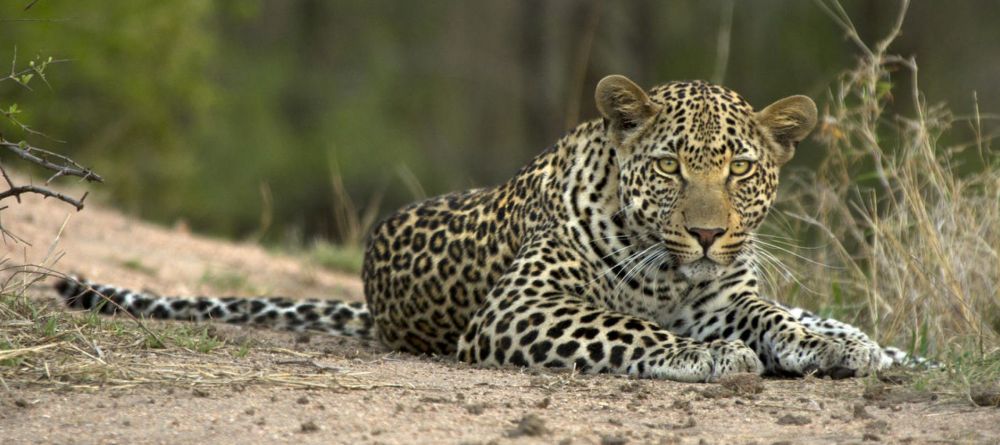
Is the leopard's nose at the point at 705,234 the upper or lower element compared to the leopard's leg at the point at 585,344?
upper

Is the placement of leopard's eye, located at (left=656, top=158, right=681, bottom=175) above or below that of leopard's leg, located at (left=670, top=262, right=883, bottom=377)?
above

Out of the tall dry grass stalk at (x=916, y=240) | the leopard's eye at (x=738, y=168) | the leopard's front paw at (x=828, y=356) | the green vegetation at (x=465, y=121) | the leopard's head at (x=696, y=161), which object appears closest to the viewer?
the leopard's front paw at (x=828, y=356)

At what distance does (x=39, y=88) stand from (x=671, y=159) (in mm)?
13056

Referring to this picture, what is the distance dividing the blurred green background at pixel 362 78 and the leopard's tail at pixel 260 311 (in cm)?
187

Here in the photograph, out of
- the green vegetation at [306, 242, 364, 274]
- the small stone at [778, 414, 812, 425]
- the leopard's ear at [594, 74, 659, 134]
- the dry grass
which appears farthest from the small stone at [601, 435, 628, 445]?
the green vegetation at [306, 242, 364, 274]

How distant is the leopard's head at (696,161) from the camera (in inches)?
256

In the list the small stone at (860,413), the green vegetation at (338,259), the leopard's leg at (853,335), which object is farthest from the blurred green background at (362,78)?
the small stone at (860,413)

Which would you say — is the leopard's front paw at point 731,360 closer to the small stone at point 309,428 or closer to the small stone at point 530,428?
the small stone at point 530,428

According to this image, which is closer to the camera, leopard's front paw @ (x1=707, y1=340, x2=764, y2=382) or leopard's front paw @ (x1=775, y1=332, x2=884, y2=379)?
leopard's front paw @ (x1=707, y1=340, x2=764, y2=382)

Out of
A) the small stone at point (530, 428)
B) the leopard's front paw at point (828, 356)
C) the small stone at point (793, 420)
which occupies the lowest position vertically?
the small stone at point (530, 428)

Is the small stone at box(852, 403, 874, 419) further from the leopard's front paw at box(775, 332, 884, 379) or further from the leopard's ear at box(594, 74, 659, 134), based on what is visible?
the leopard's ear at box(594, 74, 659, 134)

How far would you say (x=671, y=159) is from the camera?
6.68m

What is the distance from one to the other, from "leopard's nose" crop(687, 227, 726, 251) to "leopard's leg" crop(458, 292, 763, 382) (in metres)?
0.46

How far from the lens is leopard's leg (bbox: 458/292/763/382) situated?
6125 millimetres
